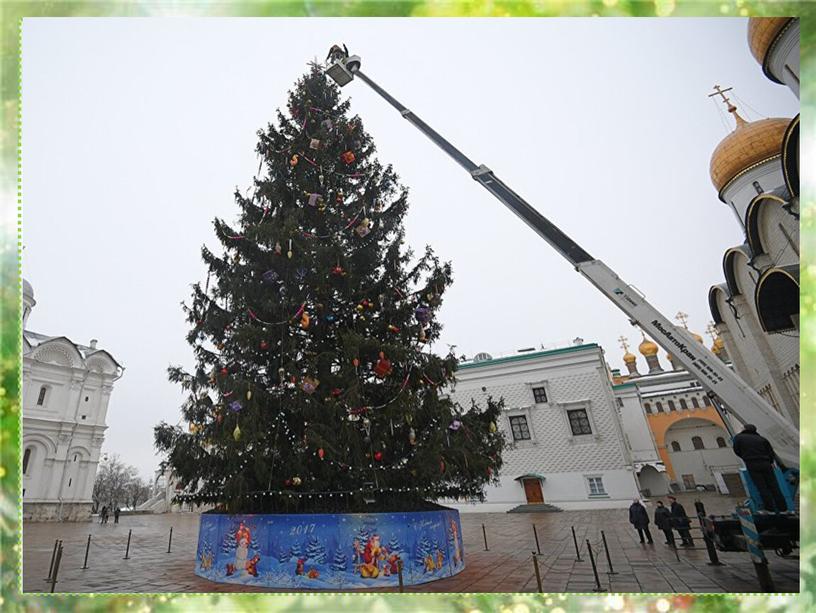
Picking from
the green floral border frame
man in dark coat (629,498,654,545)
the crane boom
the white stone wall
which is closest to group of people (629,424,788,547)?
the crane boom

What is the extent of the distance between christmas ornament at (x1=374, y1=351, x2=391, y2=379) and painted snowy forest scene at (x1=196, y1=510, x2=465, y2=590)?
216cm

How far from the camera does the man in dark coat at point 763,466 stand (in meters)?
5.47

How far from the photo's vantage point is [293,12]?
4.21m

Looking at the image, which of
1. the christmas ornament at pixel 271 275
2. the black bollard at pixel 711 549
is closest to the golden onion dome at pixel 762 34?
the black bollard at pixel 711 549

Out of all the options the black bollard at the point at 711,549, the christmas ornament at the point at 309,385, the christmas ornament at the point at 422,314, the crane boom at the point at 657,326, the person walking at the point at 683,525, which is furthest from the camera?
the person walking at the point at 683,525

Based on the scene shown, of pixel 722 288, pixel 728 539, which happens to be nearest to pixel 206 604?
pixel 728 539

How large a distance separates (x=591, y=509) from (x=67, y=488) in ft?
89.6

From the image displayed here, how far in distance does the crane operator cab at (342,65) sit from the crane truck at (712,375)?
2987mm

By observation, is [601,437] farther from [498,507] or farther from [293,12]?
[293,12]

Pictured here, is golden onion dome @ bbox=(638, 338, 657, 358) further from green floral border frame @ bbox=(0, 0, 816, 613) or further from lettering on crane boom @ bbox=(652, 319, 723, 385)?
green floral border frame @ bbox=(0, 0, 816, 613)

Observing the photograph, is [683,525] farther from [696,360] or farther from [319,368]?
[319,368]

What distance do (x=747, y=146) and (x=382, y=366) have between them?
581 inches

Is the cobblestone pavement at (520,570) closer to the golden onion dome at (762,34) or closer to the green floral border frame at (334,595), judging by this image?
the green floral border frame at (334,595)

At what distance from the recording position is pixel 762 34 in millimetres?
9070
